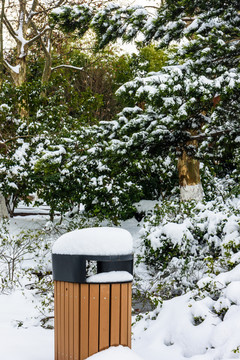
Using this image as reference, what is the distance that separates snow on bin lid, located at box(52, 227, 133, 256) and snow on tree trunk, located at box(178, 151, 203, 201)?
6.87 metres

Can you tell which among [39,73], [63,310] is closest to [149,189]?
[63,310]

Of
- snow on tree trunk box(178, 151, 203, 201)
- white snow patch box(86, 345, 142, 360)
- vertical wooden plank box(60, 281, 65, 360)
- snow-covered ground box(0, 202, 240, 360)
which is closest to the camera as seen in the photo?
white snow patch box(86, 345, 142, 360)

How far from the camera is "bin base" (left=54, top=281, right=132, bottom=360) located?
299cm

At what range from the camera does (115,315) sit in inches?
119

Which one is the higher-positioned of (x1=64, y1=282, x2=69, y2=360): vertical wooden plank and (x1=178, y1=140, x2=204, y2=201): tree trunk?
(x1=178, y1=140, x2=204, y2=201): tree trunk

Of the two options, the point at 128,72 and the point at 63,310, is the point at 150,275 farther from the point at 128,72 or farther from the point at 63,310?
the point at 128,72

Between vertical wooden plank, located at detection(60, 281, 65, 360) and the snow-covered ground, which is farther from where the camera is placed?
the snow-covered ground

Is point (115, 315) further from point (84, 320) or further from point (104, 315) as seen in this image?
point (84, 320)

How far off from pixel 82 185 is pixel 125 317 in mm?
7207

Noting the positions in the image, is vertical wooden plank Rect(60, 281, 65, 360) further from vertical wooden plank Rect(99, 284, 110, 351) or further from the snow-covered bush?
the snow-covered bush

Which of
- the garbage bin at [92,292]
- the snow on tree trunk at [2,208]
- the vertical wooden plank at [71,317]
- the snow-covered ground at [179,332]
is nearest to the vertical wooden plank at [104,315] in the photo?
the garbage bin at [92,292]

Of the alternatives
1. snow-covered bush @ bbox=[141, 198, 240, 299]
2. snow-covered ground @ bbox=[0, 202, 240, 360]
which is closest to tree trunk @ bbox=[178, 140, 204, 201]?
snow-covered bush @ bbox=[141, 198, 240, 299]

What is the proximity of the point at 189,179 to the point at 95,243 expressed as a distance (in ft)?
23.5

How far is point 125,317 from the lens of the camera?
308 centimetres
